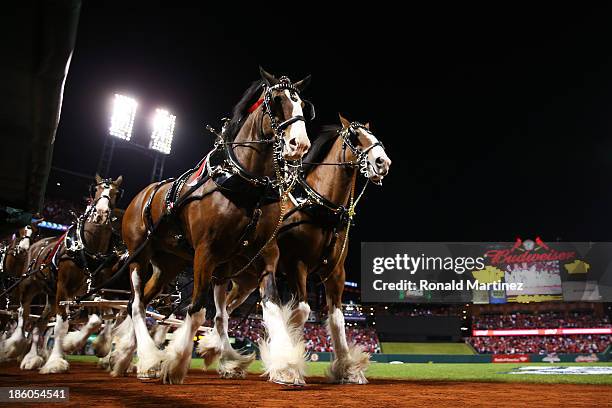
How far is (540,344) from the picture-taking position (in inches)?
1806

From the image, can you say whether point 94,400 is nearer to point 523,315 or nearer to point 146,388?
point 146,388

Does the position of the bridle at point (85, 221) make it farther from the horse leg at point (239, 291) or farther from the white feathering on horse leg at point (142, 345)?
the horse leg at point (239, 291)

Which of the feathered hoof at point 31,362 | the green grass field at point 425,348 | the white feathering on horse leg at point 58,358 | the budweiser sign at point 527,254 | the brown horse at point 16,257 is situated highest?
the budweiser sign at point 527,254

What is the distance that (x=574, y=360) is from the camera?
29281 mm

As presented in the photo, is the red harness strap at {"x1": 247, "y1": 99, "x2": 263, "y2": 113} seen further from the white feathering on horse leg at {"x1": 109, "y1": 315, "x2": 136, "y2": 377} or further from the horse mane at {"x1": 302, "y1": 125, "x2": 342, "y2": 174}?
the white feathering on horse leg at {"x1": 109, "y1": 315, "x2": 136, "y2": 377}

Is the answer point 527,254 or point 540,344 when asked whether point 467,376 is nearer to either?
point 527,254

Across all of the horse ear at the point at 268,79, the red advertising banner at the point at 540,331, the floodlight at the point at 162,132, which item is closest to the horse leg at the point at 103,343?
the horse ear at the point at 268,79

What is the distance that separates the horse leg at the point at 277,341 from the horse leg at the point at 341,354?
1.07m

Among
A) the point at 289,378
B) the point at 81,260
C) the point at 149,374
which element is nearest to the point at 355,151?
the point at 289,378

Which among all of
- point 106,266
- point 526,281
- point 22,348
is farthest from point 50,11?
point 526,281

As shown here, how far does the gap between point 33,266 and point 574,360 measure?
3087 centimetres

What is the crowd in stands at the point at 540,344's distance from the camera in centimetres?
4372

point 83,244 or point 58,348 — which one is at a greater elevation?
point 83,244

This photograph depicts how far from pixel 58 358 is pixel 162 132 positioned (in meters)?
29.0
